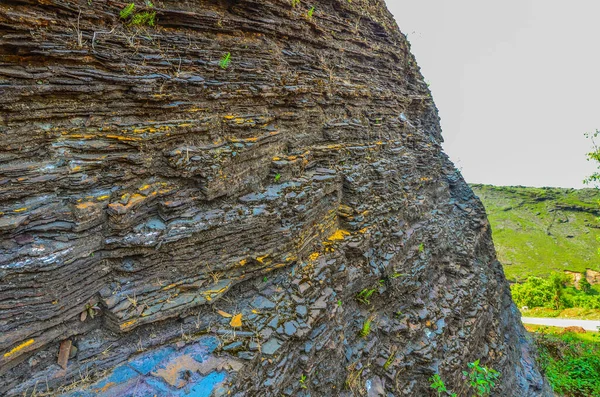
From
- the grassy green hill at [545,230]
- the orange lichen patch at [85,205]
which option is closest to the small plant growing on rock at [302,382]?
the orange lichen patch at [85,205]

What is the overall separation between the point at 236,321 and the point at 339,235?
3.56 m

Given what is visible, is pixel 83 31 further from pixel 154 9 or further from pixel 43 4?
pixel 154 9

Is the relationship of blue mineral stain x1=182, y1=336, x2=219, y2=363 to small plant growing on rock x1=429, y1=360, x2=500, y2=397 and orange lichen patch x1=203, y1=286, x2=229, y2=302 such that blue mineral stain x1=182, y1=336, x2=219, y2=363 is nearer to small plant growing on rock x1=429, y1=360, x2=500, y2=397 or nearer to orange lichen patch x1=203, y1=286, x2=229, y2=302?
orange lichen patch x1=203, y1=286, x2=229, y2=302

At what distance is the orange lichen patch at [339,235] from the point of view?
793 centimetres

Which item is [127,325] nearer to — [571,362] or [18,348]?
[18,348]

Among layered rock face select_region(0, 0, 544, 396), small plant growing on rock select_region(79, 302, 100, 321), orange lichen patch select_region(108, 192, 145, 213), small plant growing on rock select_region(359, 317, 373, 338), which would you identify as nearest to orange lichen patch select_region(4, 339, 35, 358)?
layered rock face select_region(0, 0, 544, 396)

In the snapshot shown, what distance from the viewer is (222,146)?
240 inches

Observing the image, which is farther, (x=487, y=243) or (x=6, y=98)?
(x=487, y=243)

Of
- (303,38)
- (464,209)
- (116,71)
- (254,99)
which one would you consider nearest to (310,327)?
(254,99)

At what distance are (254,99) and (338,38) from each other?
15.8ft

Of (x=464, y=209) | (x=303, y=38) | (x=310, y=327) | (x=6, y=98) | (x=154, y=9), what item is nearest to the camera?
(x=6, y=98)

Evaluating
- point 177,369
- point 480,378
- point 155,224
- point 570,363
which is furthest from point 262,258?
point 570,363

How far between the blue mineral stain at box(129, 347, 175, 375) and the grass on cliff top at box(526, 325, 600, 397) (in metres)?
17.4

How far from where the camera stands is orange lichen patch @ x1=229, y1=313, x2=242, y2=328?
554cm
